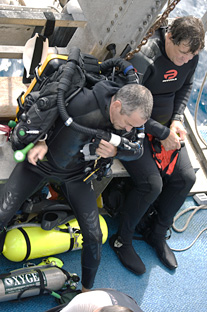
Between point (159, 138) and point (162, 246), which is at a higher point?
point (159, 138)

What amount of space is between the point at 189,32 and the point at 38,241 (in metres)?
1.84

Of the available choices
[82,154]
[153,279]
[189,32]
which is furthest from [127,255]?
[189,32]

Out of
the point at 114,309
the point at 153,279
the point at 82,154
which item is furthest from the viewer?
the point at 153,279

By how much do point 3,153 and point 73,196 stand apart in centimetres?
67

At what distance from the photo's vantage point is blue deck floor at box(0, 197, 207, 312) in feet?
10.7

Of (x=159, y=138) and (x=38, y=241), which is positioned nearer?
(x=38, y=241)

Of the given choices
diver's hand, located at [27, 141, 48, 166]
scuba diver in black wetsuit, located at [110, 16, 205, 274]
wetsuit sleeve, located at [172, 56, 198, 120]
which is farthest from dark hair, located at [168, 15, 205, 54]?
diver's hand, located at [27, 141, 48, 166]

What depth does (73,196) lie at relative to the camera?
2.90m

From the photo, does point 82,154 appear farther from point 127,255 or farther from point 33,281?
point 127,255

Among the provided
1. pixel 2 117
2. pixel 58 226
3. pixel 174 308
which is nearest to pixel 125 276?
pixel 174 308

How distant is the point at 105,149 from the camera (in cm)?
269

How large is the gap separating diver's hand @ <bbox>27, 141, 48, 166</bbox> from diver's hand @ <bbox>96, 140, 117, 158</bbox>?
0.34 meters

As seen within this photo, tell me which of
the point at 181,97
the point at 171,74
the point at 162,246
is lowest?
the point at 162,246

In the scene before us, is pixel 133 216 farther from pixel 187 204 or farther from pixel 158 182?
pixel 187 204
